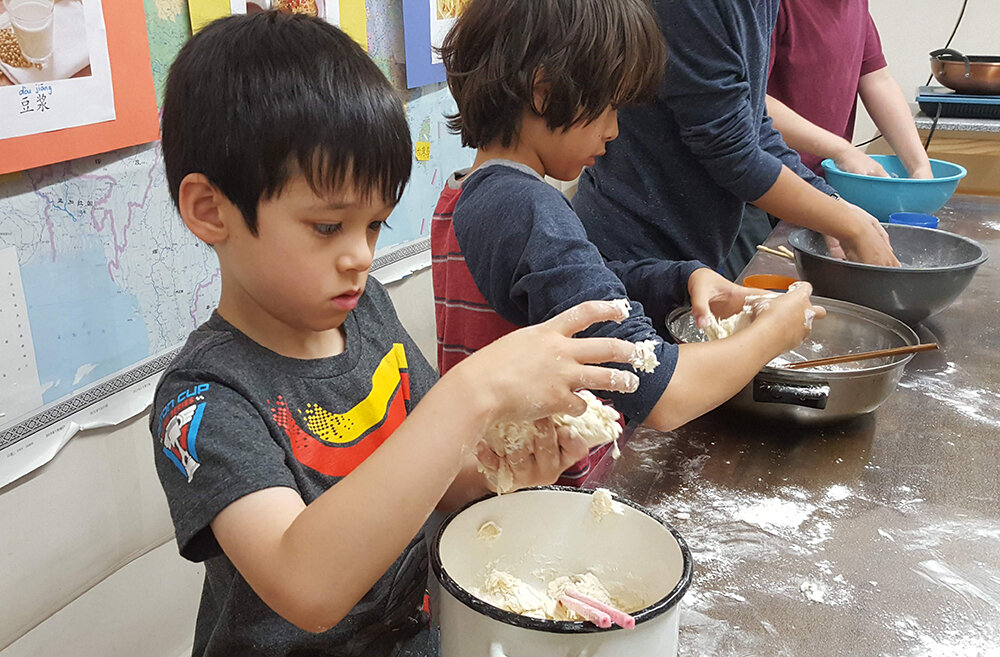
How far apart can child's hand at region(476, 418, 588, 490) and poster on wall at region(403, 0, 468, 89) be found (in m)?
1.68

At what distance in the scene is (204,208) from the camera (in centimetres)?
79

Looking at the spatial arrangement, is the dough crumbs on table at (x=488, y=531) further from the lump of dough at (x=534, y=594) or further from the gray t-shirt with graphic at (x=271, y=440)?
the gray t-shirt with graphic at (x=271, y=440)

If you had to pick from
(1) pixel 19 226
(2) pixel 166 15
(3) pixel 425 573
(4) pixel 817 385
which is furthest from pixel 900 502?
(2) pixel 166 15

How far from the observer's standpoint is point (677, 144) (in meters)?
1.58

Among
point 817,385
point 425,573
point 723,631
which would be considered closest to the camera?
point 723,631

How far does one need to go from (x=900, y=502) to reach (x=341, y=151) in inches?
31.3

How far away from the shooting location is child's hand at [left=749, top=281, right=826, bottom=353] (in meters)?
1.17

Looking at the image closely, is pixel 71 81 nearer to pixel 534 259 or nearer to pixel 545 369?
pixel 534 259

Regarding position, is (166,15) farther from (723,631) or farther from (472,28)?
(723,631)

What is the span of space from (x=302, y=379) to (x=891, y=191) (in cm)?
173

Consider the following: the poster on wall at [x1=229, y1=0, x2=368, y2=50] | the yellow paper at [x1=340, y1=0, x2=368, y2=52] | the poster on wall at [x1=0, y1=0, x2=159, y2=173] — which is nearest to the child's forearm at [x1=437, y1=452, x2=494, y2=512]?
the poster on wall at [x1=0, y1=0, x2=159, y2=173]

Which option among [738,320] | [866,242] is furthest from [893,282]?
[738,320]

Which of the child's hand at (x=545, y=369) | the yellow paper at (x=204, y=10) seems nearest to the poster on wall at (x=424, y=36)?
the yellow paper at (x=204, y=10)

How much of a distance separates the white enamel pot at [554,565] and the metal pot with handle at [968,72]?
3.15 meters
